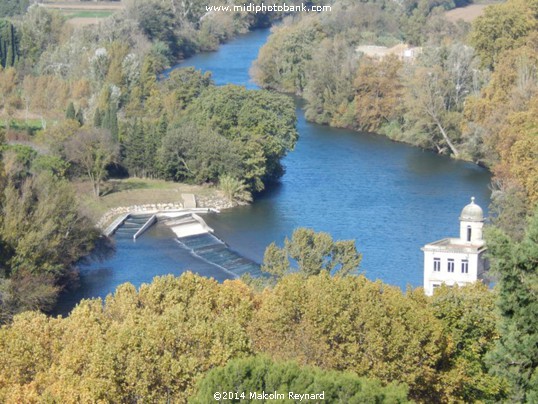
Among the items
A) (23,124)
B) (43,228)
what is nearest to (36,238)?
(43,228)

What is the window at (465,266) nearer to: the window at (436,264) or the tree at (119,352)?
the window at (436,264)

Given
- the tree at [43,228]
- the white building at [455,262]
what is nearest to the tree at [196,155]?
the tree at [43,228]

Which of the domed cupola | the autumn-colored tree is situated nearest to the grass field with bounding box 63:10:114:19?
the autumn-colored tree

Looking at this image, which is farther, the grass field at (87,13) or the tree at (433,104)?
the grass field at (87,13)


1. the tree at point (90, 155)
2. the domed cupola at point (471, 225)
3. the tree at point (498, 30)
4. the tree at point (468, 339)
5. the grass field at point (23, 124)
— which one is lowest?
the grass field at point (23, 124)

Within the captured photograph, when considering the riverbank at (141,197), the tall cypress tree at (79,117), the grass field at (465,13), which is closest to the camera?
the riverbank at (141,197)

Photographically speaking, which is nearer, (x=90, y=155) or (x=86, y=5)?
(x=90, y=155)

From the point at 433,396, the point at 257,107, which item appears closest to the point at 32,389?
the point at 433,396

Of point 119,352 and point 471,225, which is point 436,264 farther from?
point 119,352
